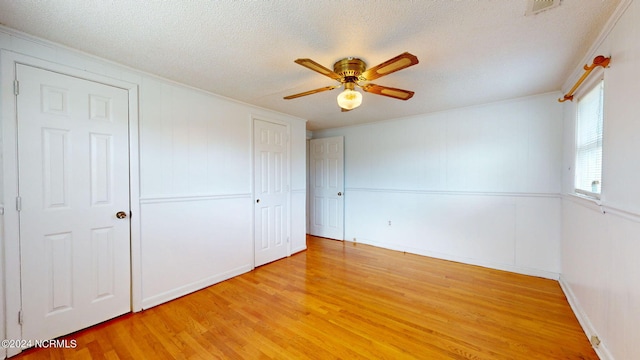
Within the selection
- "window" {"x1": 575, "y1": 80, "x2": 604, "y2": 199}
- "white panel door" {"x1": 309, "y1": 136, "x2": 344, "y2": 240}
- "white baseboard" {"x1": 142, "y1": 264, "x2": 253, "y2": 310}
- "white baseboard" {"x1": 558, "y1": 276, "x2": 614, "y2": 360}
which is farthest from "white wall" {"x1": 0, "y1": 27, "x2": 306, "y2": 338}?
"window" {"x1": 575, "y1": 80, "x2": 604, "y2": 199}

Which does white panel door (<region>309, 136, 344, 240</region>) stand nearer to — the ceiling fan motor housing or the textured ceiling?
the textured ceiling

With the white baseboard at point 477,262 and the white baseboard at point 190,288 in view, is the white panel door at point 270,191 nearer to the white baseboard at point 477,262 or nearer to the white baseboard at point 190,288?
the white baseboard at point 190,288

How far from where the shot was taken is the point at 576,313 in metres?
2.18

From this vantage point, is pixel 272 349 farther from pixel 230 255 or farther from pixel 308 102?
pixel 308 102

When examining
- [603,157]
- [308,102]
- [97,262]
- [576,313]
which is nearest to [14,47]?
[97,262]

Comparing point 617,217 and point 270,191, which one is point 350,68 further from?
point 270,191

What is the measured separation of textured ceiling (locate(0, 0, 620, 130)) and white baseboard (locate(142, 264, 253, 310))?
7.18 ft

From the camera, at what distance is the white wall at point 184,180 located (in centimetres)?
229

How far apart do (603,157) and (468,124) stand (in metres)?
1.94

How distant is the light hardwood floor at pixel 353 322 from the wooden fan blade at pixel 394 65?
1994 mm

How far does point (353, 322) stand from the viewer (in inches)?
83.5

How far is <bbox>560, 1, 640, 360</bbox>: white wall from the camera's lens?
1.32 m

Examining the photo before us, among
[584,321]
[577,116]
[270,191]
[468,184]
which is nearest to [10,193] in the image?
[270,191]

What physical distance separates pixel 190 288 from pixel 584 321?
3652mm
